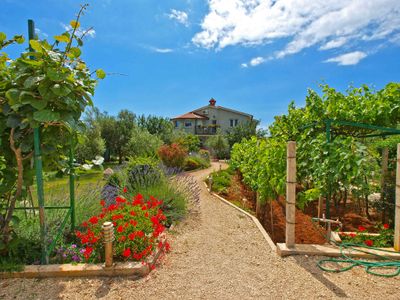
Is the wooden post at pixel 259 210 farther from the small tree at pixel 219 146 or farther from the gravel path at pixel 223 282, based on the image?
the small tree at pixel 219 146

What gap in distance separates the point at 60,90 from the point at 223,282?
2452 millimetres

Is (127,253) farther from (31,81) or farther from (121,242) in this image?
(31,81)

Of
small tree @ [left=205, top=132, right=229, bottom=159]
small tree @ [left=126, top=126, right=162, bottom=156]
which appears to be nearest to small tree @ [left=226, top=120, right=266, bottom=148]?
small tree @ [left=205, top=132, right=229, bottom=159]

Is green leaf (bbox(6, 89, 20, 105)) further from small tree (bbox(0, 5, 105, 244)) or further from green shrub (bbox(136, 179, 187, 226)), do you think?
green shrub (bbox(136, 179, 187, 226))

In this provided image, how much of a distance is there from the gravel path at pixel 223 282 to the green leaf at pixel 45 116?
162cm

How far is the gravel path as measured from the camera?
2170mm

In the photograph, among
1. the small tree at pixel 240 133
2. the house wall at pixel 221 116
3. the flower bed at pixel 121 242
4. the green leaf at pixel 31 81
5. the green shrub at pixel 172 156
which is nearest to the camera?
the green leaf at pixel 31 81

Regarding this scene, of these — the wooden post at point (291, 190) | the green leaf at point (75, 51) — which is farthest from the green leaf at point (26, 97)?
the wooden post at point (291, 190)

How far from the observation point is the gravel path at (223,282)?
2.17 m

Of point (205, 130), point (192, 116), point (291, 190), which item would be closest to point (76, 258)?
point (291, 190)

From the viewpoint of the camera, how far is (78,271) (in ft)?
7.87

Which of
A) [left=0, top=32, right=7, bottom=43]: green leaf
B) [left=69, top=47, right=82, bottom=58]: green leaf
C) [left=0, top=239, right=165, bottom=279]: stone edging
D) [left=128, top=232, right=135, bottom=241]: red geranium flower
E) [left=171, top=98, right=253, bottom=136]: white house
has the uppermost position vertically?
[left=171, top=98, right=253, bottom=136]: white house

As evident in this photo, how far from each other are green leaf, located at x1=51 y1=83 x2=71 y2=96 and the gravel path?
1856mm

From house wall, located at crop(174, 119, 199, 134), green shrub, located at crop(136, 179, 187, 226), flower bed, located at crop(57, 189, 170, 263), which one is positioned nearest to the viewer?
flower bed, located at crop(57, 189, 170, 263)
